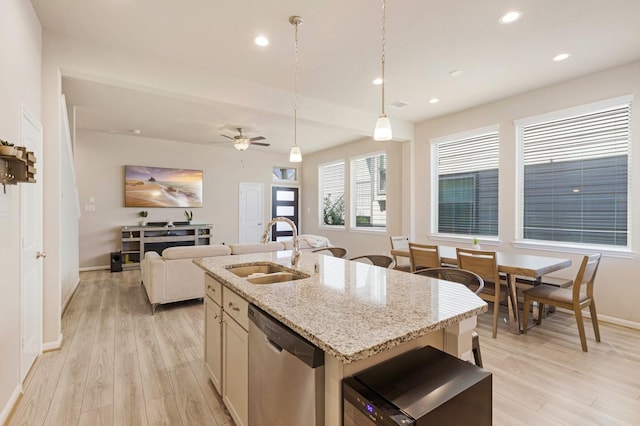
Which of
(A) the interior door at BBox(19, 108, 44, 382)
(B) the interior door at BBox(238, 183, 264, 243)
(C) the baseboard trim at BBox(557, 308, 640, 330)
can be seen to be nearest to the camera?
(A) the interior door at BBox(19, 108, 44, 382)

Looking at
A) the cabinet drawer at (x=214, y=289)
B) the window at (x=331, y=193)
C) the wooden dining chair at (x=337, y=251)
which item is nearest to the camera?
the cabinet drawer at (x=214, y=289)

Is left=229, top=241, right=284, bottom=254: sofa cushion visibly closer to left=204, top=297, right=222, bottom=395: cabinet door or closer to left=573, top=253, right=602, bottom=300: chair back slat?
left=204, top=297, right=222, bottom=395: cabinet door

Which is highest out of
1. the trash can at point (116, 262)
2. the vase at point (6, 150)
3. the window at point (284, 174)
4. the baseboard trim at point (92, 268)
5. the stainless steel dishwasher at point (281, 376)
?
the window at point (284, 174)

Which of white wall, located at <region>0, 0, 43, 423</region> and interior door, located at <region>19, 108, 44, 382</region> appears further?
interior door, located at <region>19, 108, 44, 382</region>

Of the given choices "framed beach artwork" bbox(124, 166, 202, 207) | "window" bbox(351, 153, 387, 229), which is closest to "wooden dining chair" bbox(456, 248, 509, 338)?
"window" bbox(351, 153, 387, 229)

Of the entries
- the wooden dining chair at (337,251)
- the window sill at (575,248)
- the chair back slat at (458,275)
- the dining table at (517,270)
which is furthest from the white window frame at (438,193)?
the chair back slat at (458,275)

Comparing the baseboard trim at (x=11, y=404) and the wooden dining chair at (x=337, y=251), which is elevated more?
the wooden dining chair at (x=337, y=251)

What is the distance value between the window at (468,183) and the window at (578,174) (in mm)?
463

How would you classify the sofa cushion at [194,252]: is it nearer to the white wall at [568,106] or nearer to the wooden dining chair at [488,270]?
the wooden dining chair at [488,270]

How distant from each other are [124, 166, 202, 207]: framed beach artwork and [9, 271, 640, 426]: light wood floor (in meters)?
3.64

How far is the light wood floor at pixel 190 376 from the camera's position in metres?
1.97

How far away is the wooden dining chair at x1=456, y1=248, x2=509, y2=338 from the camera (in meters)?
3.15

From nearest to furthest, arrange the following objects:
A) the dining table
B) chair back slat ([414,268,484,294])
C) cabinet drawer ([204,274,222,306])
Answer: cabinet drawer ([204,274,222,306]) < chair back slat ([414,268,484,294]) < the dining table

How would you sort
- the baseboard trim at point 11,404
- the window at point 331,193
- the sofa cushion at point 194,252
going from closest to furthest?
the baseboard trim at point 11,404 < the sofa cushion at point 194,252 < the window at point 331,193
